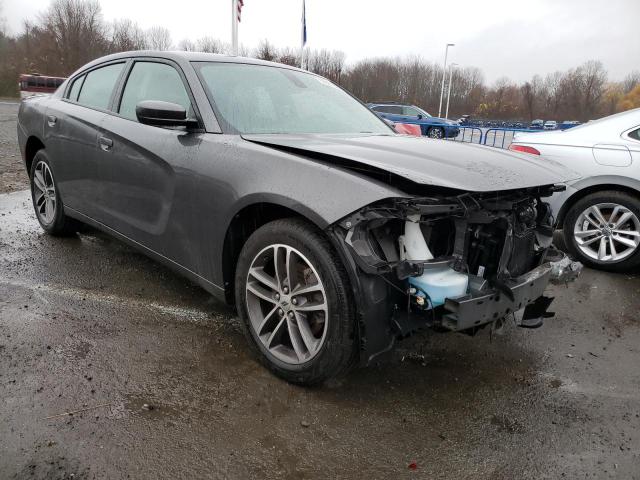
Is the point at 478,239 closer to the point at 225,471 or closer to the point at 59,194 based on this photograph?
the point at 225,471

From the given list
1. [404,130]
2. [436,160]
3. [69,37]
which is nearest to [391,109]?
[404,130]

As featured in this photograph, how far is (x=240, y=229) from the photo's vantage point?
8.61ft

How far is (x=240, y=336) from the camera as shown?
9.71 ft

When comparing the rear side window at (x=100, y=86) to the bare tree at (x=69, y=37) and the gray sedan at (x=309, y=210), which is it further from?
the bare tree at (x=69, y=37)

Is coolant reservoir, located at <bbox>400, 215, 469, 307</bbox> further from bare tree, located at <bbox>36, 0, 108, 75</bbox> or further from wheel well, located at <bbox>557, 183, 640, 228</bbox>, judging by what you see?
bare tree, located at <bbox>36, 0, 108, 75</bbox>

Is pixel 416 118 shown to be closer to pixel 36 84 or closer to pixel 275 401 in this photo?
pixel 275 401

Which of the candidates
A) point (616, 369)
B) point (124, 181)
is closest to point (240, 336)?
point (124, 181)

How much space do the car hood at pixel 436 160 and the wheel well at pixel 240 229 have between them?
1.05 ft

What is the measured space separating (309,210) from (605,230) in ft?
11.8

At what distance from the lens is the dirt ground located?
195 cm

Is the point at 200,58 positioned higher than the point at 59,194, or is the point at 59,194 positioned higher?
the point at 200,58

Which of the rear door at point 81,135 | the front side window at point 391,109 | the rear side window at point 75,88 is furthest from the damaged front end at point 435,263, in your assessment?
the front side window at point 391,109

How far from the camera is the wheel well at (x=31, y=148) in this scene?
4.55 metres

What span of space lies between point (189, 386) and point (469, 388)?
1.45 metres
